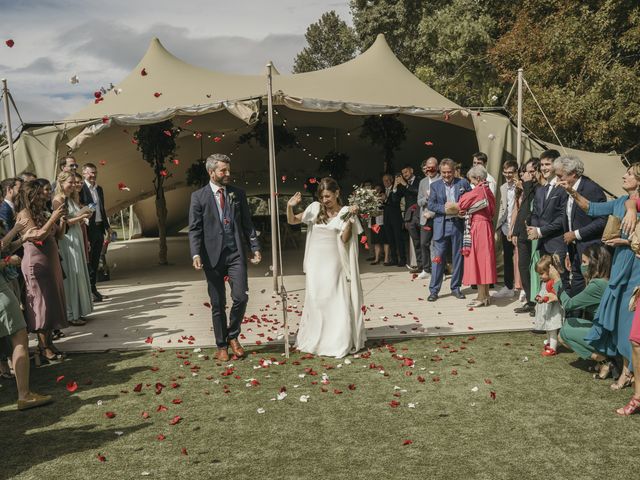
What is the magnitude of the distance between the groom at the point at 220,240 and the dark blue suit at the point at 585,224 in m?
3.11

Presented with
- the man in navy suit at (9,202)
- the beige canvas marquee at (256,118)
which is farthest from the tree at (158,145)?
the man in navy suit at (9,202)

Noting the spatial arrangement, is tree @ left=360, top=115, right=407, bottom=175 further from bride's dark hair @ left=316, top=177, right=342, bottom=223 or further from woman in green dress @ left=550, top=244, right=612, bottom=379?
woman in green dress @ left=550, top=244, right=612, bottom=379

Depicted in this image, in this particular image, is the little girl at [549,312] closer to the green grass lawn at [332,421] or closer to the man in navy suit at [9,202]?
the green grass lawn at [332,421]

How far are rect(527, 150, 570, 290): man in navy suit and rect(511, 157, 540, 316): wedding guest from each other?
18.1 inches

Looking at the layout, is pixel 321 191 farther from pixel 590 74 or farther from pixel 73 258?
pixel 590 74

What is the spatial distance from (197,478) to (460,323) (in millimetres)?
4500

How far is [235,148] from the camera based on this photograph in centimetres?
1905

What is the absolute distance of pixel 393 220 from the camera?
12.8m

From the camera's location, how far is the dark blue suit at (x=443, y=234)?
9.01m

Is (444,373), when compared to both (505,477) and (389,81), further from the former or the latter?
(389,81)

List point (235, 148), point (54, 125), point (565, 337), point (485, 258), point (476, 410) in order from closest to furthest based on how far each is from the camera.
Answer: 1. point (476, 410)
2. point (565, 337)
3. point (485, 258)
4. point (54, 125)
5. point (235, 148)

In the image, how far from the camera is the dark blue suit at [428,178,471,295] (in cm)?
901

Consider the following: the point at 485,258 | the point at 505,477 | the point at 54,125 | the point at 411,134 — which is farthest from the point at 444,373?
the point at 411,134

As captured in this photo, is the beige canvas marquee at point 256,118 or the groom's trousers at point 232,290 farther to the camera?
the beige canvas marquee at point 256,118
